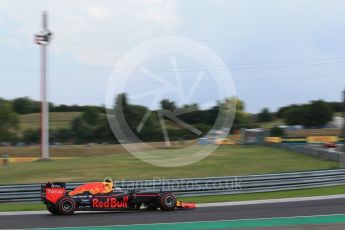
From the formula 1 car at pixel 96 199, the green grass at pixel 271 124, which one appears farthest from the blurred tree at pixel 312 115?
the formula 1 car at pixel 96 199

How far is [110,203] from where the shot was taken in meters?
12.9

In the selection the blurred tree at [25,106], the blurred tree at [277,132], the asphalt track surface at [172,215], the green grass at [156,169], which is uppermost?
the blurred tree at [25,106]

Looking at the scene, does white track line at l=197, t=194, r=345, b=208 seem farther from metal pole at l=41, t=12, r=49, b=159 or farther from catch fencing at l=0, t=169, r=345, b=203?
metal pole at l=41, t=12, r=49, b=159

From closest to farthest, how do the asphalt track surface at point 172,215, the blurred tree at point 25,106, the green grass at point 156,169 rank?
the asphalt track surface at point 172,215 < the green grass at point 156,169 < the blurred tree at point 25,106

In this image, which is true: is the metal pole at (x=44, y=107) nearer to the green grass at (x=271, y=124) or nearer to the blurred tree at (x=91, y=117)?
the blurred tree at (x=91, y=117)

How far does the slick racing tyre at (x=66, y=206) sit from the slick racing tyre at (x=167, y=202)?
2143 mm

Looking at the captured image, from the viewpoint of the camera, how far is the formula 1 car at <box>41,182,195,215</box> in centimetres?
1259

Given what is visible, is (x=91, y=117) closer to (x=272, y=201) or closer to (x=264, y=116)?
(x=264, y=116)

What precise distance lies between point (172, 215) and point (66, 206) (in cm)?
260

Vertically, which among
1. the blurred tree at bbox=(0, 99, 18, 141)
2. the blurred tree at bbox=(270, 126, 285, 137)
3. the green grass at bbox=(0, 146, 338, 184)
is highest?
the blurred tree at bbox=(0, 99, 18, 141)

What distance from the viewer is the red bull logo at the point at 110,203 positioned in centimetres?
1276

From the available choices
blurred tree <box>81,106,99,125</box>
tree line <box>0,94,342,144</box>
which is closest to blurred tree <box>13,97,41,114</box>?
tree line <box>0,94,342,144</box>

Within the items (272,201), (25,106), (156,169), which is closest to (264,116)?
(25,106)

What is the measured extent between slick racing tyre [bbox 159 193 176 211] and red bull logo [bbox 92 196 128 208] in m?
0.87
